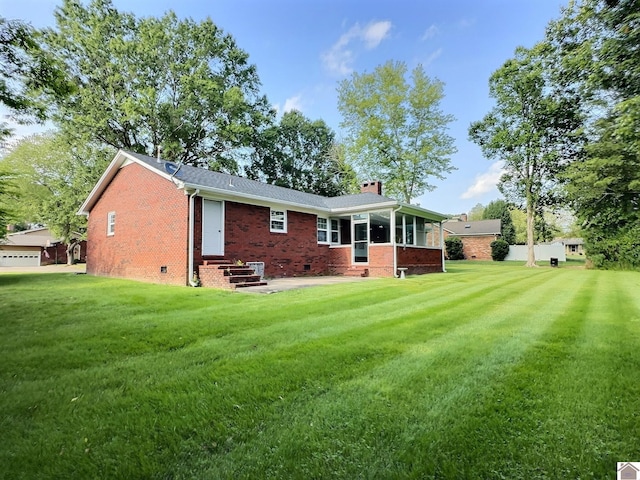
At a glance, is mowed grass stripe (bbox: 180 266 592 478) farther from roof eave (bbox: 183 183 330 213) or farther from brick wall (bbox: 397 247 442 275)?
brick wall (bbox: 397 247 442 275)

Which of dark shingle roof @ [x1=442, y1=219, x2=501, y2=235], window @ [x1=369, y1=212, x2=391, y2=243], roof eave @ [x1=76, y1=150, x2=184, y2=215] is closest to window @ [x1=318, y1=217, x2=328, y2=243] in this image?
window @ [x1=369, y1=212, x2=391, y2=243]

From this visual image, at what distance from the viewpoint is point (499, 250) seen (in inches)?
1300

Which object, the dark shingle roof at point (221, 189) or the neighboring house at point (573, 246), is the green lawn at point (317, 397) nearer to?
the dark shingle roof at point (221, 189)

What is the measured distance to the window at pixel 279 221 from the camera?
45.2 feet

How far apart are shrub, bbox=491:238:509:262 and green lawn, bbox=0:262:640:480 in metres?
30.0

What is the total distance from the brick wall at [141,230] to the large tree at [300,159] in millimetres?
20866

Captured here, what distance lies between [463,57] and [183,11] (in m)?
20.6

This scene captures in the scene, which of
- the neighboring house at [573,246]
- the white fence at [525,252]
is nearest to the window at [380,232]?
the white fence at [525,252]

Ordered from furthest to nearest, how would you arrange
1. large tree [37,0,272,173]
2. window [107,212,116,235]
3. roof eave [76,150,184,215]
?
large tree [37,0,272,173] → window [107,212,116,235] → roof eave [76,150,184,215]

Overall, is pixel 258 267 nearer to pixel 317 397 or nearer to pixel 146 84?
pixel 317 397

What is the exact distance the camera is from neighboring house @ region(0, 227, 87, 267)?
32094 mm

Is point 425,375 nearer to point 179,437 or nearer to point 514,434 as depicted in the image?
point 514,434

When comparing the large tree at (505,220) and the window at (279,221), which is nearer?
the window at (279,221)

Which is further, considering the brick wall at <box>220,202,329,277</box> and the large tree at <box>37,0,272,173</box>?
the large tree at <box>37,0,272,173</box>
